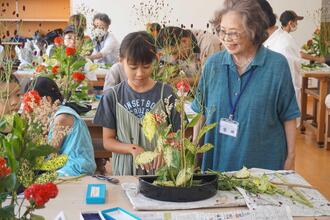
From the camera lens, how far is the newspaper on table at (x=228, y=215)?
1.61 m

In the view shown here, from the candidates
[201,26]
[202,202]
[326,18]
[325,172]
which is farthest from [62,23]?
[202,202]

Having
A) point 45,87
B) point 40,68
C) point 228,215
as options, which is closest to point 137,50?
point 45,87

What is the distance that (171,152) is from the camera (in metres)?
1.79

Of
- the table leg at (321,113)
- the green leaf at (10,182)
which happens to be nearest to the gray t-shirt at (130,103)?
the green leaf at (10,182)

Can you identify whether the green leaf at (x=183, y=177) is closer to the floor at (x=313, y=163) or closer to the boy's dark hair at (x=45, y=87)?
the boy's dark hair at (x=45, y=87)

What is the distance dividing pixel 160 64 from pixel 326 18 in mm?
5597

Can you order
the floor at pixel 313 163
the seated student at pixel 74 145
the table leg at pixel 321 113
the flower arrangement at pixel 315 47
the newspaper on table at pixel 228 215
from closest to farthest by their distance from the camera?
the newspaper on table at pixel 228 215 → the seated student at pixel 74 145 → the floor at pixel 313 163 → the table leg at pixel 321 113 → the flower arrangement at pixel 315 47

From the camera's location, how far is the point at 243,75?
2238 mm

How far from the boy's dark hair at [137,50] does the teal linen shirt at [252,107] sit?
25 cm

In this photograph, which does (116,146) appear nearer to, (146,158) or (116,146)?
(116,146)

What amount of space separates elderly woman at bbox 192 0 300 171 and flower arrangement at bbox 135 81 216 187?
0.39 m

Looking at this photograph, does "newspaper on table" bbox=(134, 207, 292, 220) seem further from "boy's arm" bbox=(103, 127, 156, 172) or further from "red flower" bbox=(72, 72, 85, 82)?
"red flower" bbox=(72, 72, 85, 82)

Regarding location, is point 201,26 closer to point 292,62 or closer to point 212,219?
point 292,62

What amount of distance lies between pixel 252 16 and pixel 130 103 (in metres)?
0.64
